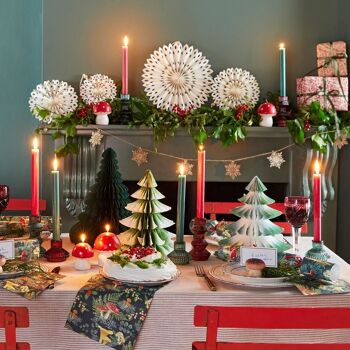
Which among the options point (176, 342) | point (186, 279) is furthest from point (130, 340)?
point (186, 279)

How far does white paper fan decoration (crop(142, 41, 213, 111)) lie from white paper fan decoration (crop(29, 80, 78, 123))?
44cm

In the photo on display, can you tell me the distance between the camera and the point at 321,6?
130 inches

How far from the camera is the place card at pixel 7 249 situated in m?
1.44

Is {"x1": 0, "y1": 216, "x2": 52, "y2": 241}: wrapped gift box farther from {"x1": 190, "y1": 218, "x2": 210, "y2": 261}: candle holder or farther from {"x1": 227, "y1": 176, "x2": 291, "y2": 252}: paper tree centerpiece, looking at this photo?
{"x1": 227, "y1": 176, "x2": 291, "y2": 252}: paper tree centerpiece

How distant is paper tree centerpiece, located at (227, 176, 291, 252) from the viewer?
1524 mm

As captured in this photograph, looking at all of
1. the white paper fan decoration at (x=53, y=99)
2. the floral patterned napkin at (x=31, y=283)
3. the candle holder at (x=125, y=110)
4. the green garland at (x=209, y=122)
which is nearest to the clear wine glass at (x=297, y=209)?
the floral patterned napkin at (x=31, y=283)

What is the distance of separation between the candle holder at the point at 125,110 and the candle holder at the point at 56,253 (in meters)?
1.64

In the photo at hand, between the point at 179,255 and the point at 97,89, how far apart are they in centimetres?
180

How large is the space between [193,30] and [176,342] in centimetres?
237

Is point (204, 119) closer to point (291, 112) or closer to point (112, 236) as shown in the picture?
point (291, 112)

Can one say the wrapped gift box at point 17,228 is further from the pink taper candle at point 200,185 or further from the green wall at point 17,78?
the green wall at point 17,78

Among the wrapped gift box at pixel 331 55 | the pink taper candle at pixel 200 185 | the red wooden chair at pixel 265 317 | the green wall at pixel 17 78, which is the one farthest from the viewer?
the green wall at pixel 17 78

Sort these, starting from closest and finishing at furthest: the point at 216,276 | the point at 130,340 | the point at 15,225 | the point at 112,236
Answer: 1. the point at 130,340
2. the point at 216,276
3. the point at 112,236
4. the point at 15,225

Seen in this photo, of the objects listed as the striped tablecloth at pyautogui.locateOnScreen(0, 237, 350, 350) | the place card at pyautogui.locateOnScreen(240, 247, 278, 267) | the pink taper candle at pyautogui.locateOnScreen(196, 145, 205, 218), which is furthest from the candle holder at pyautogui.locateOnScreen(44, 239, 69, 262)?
the place card at pyautogui.locateOnScreen(240, 247, 278, 267)
